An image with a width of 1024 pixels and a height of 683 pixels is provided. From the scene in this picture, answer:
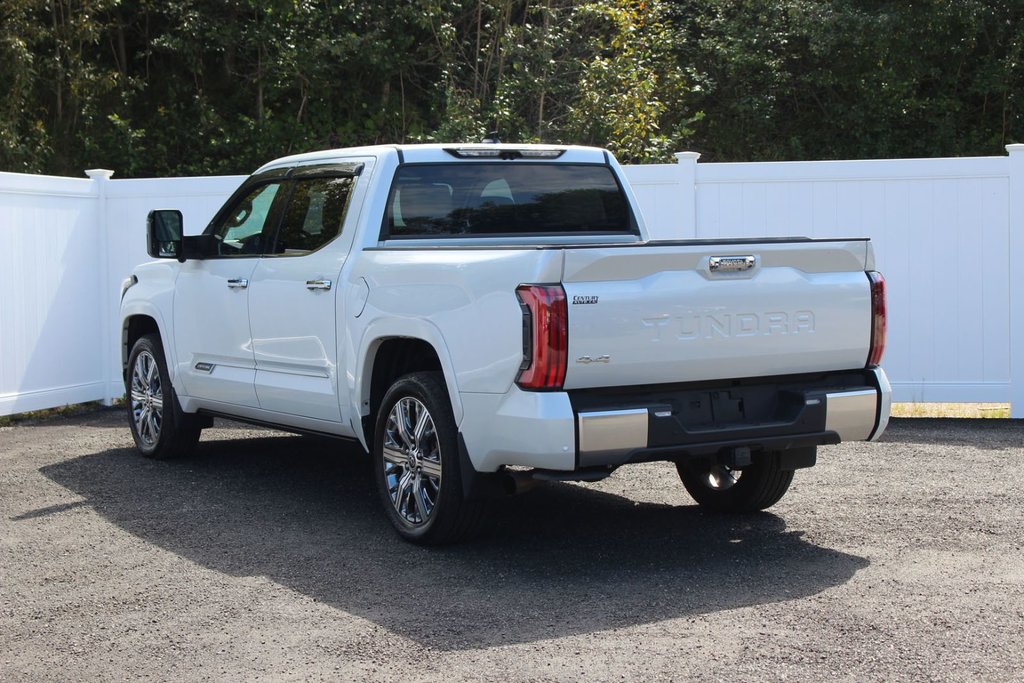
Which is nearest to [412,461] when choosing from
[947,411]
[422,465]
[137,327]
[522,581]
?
Answer: [422,465]

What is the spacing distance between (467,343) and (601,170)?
2.32 metres

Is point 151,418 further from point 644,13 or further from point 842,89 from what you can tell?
point 842,89

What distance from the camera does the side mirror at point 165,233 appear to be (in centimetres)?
864

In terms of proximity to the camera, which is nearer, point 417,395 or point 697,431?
point 697,431

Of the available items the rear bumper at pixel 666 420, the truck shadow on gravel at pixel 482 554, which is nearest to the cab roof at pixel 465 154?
the rear bumper at pixel 666 420

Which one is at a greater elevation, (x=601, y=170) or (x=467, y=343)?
(x=601, y=170)

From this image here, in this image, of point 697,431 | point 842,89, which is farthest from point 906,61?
point 697,431

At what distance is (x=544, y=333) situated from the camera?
5707mm

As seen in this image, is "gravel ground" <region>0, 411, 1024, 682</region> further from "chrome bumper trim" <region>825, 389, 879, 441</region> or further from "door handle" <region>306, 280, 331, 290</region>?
"door handle" <region>306, 280, 331, 290</region>

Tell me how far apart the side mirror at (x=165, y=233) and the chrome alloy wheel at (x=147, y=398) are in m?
0.91

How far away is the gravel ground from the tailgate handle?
1386 mm

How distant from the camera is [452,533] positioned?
21.2 ft

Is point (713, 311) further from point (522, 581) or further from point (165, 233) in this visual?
point (165, 233)

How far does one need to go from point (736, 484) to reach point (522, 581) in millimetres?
1846
